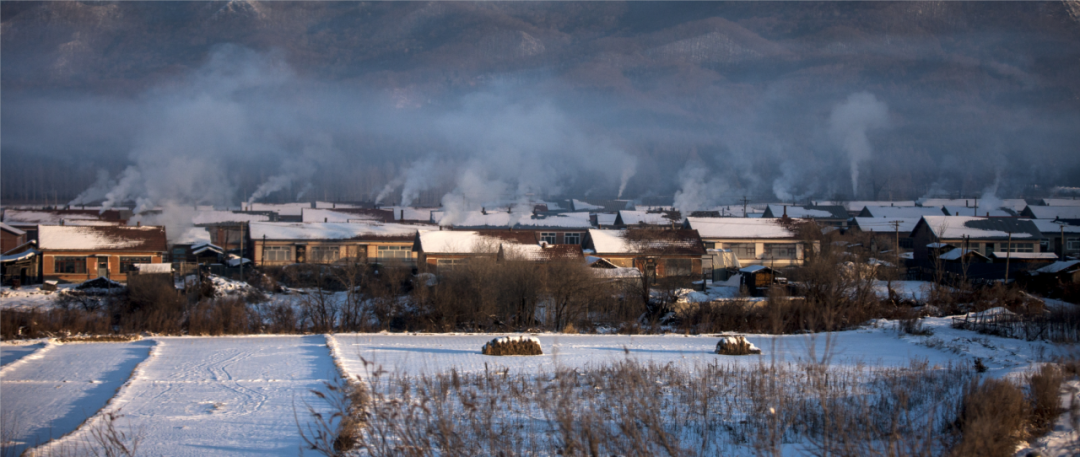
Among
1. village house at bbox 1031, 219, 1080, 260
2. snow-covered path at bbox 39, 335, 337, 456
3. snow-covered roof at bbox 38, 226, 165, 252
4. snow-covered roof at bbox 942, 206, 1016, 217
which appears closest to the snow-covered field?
snow-covered path at bbox 39, 335, 337, 456

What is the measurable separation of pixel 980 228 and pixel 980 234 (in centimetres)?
102

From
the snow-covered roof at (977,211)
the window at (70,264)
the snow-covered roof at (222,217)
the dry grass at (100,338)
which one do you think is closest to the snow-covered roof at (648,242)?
the dry grass at (100,338)

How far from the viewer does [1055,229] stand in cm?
4656

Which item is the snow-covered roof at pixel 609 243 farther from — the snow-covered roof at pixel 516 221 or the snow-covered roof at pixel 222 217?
the snow-covered roof at pixel 222 217

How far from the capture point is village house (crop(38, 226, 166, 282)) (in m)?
35.5

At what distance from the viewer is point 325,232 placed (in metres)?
42.7

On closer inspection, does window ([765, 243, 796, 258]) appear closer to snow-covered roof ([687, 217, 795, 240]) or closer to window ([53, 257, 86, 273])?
snow-covered roof ([687, 217, 795, 240])

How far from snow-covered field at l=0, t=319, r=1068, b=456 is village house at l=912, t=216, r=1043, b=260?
25.3 m

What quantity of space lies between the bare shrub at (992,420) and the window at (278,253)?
131ft

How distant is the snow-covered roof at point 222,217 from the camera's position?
5975cm

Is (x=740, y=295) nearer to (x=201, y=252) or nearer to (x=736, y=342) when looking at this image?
(x=736, y=342)

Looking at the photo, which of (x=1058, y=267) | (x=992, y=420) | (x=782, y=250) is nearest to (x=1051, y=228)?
(x=1058, y=267)

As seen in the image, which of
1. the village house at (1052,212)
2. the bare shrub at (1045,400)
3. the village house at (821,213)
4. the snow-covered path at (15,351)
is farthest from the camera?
the village house at (821,213)

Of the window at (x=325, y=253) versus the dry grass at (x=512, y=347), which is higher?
the window at (x=325, y=253)
